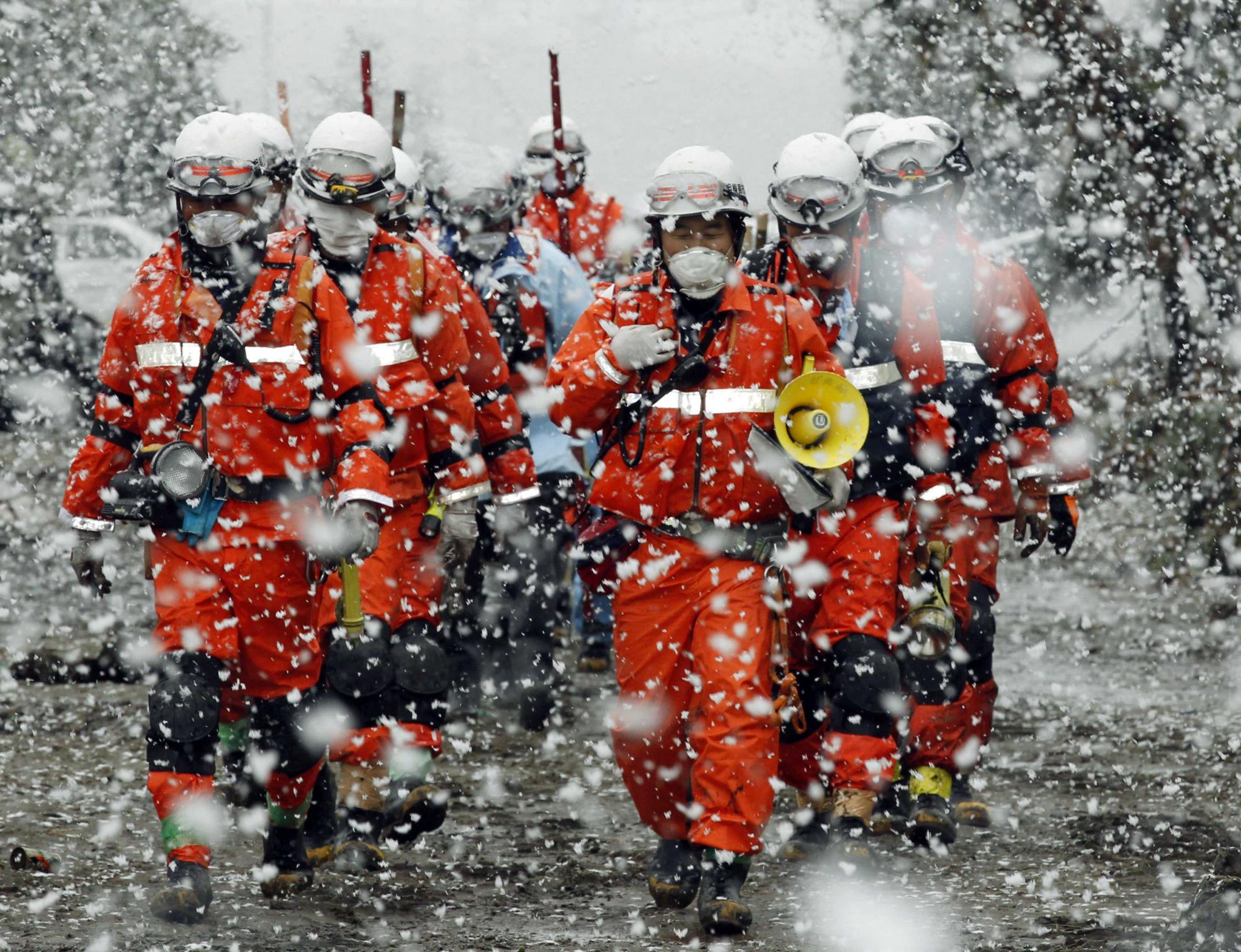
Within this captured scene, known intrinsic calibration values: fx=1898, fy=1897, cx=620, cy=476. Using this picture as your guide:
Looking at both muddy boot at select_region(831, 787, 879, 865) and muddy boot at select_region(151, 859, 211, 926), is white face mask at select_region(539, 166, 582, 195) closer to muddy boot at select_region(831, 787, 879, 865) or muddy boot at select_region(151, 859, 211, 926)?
muddy boot at select_region(831, 787, 879, 865)

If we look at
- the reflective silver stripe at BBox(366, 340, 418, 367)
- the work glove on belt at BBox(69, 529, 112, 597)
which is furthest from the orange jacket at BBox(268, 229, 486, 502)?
the work glove on belt at BBox(69, 529, 112, 597)

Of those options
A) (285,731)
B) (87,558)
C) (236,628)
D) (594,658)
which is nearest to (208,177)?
(87,558)

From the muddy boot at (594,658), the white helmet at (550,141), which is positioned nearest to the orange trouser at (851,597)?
the muddy boot at (594,658)

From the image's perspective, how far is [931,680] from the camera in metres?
6.69

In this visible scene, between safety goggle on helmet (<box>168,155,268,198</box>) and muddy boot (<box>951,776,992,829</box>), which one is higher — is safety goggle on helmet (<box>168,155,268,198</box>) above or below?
above

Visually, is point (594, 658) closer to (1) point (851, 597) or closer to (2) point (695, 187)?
(1) point (851, 597)

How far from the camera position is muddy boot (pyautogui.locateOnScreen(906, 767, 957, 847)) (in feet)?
21.1

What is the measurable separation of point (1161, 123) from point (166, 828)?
29.2 feet

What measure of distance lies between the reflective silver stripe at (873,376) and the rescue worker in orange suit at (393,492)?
133 cm

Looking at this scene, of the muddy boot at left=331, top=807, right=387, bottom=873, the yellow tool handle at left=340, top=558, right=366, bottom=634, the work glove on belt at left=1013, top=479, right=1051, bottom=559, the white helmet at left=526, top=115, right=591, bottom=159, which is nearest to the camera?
the yellow tool handle at left=340, top=558, right=366, bottom=634

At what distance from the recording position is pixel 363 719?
20.6ft

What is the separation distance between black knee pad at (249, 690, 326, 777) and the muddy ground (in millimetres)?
404

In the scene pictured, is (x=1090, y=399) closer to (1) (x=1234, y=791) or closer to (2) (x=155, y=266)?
(1) (x=1234, y=791)

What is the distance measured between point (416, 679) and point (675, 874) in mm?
1216
